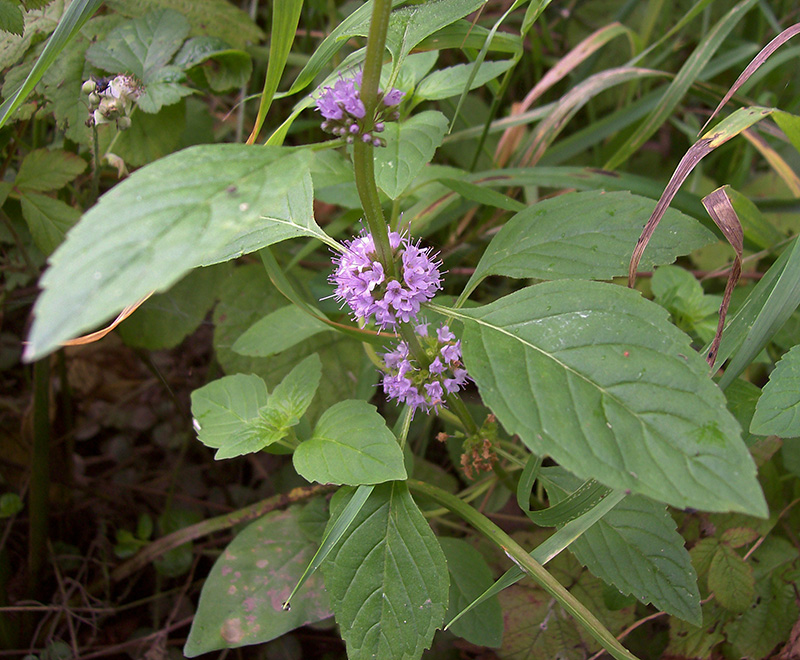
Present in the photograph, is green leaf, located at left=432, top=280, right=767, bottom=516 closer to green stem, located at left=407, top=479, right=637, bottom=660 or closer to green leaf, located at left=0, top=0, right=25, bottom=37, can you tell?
green stem, located at left=407, top=479, right=637, bottom=660

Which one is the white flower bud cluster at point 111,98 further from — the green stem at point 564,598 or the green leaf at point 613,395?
the green stem at point 564,598

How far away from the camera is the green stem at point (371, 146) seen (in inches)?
31.7

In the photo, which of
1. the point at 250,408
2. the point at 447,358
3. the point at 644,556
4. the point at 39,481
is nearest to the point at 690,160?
the point at 447,358

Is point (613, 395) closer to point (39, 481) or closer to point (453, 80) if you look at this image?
point (453, 80)

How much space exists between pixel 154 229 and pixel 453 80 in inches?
44.3

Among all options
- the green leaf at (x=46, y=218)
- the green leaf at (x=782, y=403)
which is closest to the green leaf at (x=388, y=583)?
the green leaf at (x=782, y=403)

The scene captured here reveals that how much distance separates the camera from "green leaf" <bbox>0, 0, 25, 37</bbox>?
4.63 feet

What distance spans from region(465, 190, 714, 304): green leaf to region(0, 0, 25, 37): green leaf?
126 centimetres

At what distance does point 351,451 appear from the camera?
1138mm

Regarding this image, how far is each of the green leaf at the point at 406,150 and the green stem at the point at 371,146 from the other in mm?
186

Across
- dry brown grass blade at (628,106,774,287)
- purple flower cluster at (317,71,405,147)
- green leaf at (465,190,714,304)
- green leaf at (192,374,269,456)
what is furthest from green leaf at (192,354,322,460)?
dry brown grass blade at (628,106,774,287)

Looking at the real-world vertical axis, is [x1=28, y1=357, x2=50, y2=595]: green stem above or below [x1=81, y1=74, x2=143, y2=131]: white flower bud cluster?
below

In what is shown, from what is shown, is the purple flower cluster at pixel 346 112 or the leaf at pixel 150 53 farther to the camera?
the leaf at pixel 150 53

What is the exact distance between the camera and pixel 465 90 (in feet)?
4.46
